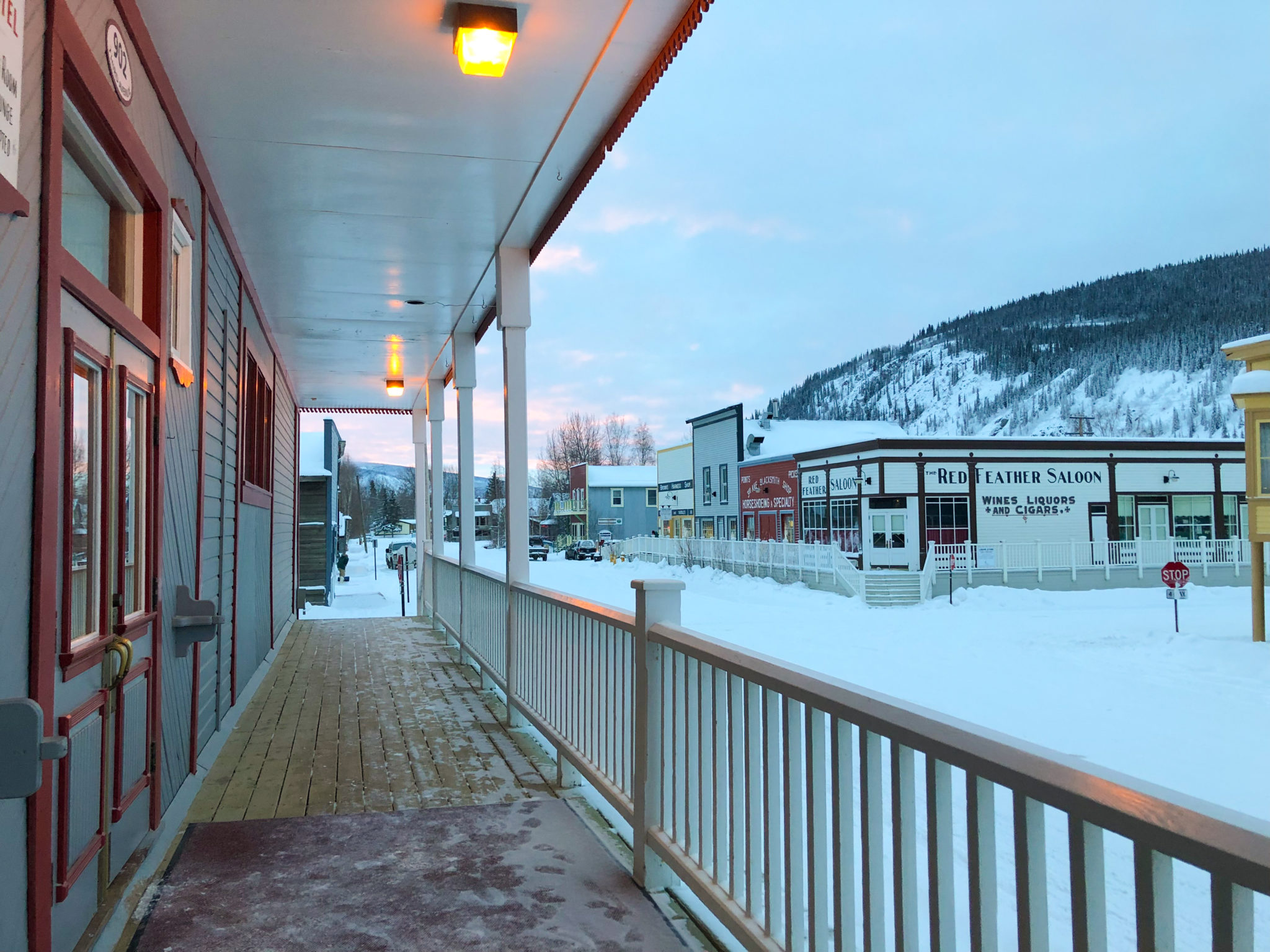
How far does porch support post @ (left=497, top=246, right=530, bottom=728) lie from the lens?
18.0 feet

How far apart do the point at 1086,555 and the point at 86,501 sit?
79.6 ft

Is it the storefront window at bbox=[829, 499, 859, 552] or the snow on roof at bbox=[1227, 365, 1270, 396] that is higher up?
the snow on roof at bbox=[1227, 365, 1270, 396]

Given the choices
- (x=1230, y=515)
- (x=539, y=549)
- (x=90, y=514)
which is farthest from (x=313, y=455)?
(x=539, y=549)

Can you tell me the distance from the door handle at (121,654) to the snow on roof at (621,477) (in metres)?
48.6

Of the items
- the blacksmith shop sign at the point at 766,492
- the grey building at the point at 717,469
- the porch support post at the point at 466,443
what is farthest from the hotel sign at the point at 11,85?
the grey building at the point at 717,469

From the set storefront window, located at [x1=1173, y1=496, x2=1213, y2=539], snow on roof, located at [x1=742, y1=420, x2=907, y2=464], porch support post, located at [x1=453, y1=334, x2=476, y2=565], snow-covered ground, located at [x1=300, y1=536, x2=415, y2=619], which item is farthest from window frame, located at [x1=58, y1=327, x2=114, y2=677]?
storefront window, located at [x1=1173, y1=496, x2=1213, y2=539]

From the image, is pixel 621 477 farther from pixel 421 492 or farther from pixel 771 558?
pixel 421 492

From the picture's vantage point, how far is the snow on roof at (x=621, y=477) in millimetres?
51406

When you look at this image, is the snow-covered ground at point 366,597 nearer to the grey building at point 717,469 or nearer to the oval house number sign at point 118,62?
the oval house number sign at point 118,62

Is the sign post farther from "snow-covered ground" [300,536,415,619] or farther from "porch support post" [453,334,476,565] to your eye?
"snow-covered ground" [300,536,415,619]

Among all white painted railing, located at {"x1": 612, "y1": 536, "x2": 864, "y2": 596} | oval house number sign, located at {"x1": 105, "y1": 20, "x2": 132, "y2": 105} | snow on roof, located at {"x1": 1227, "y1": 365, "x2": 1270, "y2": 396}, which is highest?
snow on roof, located at {"x1": 1227, "y1": 365, "x2": 1270, "y2": 396}

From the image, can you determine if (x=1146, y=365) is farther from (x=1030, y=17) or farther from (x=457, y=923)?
(x=457, y=923)

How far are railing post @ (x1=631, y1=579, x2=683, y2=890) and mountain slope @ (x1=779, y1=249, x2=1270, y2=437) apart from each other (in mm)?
11228

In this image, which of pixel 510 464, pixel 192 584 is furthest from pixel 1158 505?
pixel 192 584
